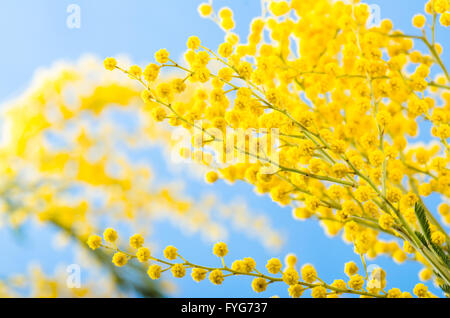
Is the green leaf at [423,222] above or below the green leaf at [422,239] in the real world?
above

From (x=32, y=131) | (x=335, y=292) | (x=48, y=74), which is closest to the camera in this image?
(x=335, y=292)

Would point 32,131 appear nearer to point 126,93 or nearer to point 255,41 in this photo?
point 126,93

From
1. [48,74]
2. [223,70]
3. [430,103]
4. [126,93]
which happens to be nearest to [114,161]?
[126,93]

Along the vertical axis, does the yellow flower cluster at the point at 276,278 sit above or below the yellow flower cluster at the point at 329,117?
below

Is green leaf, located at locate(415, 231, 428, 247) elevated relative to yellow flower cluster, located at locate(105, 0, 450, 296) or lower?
lower

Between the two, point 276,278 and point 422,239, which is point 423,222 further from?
point 276,278

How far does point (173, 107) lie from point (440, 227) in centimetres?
46

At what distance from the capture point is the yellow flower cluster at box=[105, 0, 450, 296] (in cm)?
56

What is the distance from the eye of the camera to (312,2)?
33.7 inches

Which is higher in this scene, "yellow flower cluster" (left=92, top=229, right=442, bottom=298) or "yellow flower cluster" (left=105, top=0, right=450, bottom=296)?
"yellow flower cluster" (left=105, top=0, right=450, bottom=296)

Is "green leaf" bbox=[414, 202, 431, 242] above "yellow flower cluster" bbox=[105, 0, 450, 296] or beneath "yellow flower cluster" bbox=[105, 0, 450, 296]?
beneath

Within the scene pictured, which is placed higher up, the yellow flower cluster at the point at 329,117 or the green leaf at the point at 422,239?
the yellow flower cluster at the point at 329,117

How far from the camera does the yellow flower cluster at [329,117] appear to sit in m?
0.56

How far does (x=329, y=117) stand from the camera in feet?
2.42
